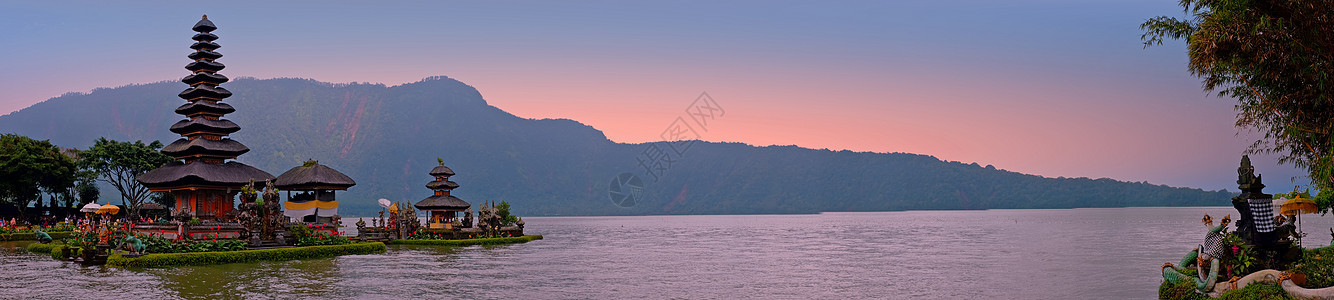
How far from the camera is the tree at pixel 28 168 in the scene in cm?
7131

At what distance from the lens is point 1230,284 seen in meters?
21.1

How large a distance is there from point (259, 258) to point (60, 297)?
1550cm

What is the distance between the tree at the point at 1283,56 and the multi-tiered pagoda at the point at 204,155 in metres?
49.3

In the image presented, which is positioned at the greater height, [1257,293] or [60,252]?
[60,252]

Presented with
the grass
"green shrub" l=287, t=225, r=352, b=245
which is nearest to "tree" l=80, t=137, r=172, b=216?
"green shrub" l=287, t=225, r=352, b=245

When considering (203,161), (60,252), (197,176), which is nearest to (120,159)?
(203,161)

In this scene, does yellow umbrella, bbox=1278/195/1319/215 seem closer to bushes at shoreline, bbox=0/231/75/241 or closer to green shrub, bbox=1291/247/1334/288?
green shrub, bbox=1291/247/1334/288

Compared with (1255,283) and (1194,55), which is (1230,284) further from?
(1194,55)

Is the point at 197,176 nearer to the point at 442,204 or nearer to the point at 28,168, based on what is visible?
the point at 442,204

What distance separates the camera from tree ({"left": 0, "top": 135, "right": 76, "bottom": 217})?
7131cm

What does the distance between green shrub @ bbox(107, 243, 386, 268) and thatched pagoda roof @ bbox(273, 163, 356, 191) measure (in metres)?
11.4

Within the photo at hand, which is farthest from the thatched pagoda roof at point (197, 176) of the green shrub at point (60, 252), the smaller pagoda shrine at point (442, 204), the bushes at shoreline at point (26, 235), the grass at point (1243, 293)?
the grass at point (1243, 293)

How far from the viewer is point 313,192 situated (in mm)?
61812

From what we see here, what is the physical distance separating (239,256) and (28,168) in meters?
44.7
